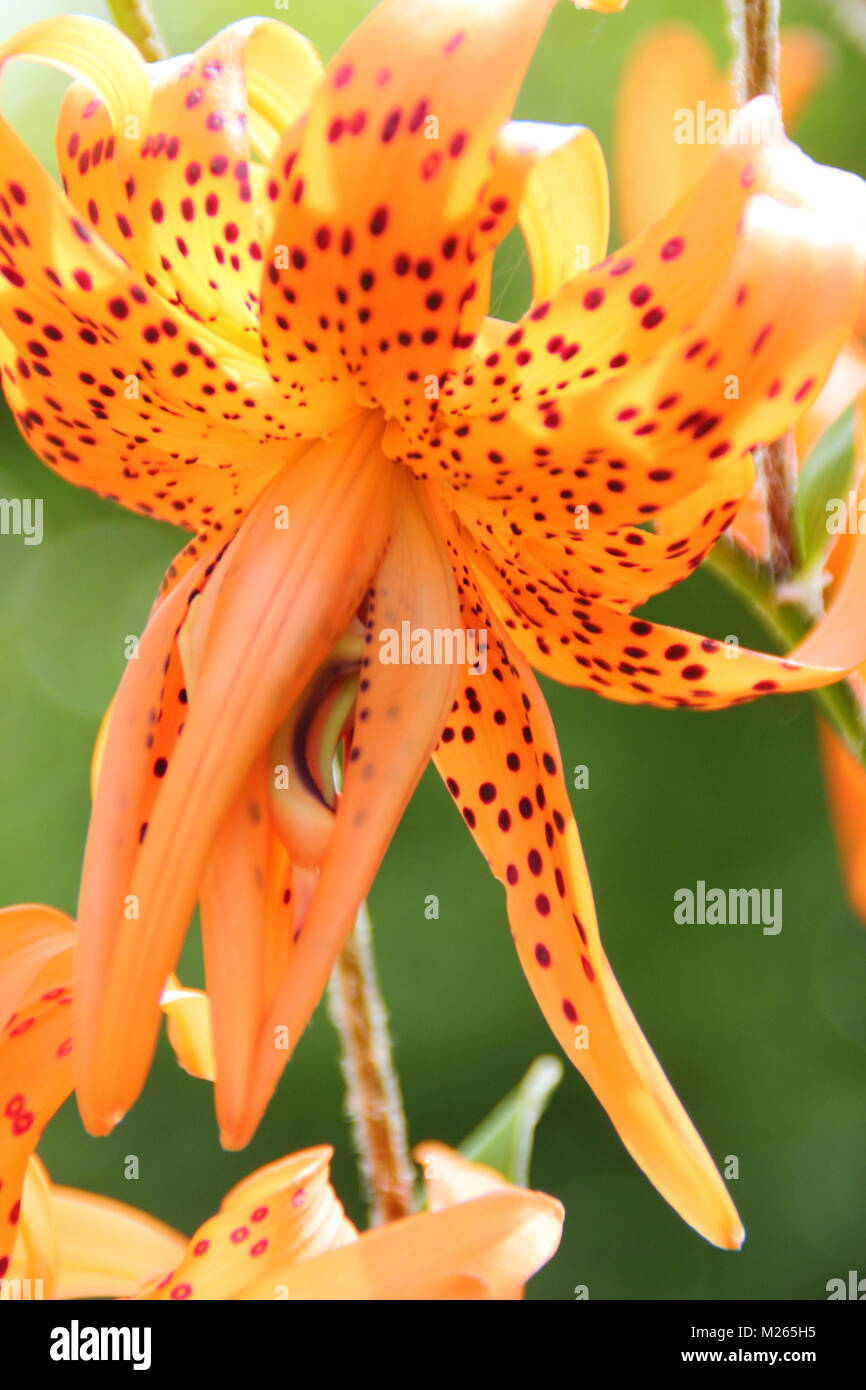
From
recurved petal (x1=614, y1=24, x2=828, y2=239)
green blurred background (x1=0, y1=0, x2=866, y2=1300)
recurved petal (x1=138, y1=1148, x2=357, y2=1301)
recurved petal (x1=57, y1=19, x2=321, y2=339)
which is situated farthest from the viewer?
green blurred background (x1=0, y1=0, x2=866, y2=1300)

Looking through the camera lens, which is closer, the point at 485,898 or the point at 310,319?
the point at 310,319

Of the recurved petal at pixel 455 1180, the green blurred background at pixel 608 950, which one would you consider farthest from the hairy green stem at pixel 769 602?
the green blurred background at pixel 608 950

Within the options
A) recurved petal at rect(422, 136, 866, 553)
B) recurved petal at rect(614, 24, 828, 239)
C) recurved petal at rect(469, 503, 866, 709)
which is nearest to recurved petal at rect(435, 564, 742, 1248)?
recurved petal at rect(469, 503, 866, 709)

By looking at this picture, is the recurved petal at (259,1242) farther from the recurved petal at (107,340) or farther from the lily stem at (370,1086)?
the recurved petal at (107,340)

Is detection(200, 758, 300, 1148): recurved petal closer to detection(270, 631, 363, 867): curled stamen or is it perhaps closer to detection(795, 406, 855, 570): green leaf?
detection(270, 631, 363, 867): curled stamen
